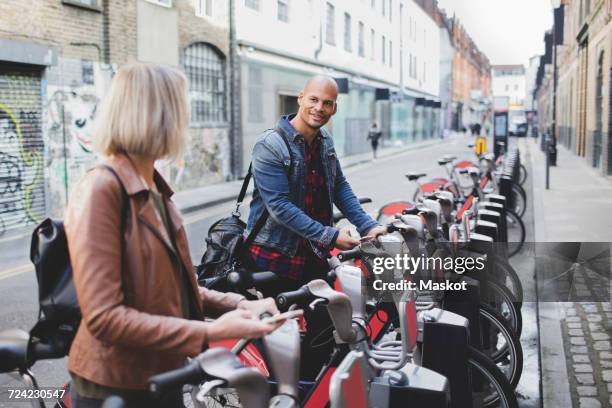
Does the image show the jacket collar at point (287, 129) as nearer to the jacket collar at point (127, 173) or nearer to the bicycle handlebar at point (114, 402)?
the jacket collar at point (127, 173)

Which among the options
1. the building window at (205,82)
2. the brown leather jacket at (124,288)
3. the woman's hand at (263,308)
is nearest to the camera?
the brown leather jacket at (124,288)

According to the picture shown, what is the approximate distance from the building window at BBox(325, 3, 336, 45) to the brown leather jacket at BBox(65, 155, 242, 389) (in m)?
17.8

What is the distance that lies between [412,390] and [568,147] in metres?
35.8

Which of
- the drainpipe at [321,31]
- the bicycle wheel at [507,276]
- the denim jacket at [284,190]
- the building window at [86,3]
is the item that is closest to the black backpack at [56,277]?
the denim jacket at [284,190]

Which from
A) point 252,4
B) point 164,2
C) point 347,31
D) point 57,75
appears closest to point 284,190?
point 57,75

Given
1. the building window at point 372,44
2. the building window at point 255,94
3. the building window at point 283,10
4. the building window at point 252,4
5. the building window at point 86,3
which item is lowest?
the building window at point 255,94

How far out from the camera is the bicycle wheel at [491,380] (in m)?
3.61

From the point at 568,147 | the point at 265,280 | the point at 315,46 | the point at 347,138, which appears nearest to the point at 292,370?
the point at 265,280

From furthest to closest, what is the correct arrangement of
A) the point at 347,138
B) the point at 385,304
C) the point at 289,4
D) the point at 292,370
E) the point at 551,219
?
the point at 347,138 → the point at 289,4 → the point at 551,219 → the point at 385,304 → the point at 292,370

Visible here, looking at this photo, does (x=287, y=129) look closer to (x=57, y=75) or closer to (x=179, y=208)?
(x=179, y=208)

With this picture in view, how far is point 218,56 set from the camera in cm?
1922

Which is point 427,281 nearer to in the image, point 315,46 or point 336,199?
point 336,199

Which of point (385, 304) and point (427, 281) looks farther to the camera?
point (427, 281)

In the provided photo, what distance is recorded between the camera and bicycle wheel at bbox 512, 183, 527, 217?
11766 mm
